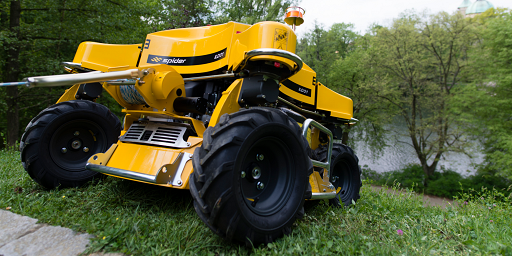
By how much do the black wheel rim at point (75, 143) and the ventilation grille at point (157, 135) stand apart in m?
0.66

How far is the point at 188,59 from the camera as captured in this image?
376cm

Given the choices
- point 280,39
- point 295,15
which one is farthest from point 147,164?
point 295,15

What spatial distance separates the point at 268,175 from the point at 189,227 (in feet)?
2.61

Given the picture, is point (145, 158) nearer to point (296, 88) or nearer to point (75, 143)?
point (75, 143)

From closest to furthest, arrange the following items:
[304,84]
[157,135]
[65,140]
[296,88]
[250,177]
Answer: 1. [250,177]
2. [157,135]
3. [65,140]
4. [296,88]
5. [304,84]

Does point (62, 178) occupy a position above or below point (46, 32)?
below

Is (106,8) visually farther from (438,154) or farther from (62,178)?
(438,154)

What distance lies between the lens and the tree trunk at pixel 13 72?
8.95m

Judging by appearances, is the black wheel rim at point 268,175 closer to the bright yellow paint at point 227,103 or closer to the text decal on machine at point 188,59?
the bright yellow paint at point 227,103

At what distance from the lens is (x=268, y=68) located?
2.87 metres

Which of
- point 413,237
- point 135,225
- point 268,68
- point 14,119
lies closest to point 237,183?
point 135,225

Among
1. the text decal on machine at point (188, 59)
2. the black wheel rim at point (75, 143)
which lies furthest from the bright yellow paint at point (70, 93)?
the text decal on machine at point (188, 59)

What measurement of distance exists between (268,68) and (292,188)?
1.16 meters

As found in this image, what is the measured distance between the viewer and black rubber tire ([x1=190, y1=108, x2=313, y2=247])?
2021mm
